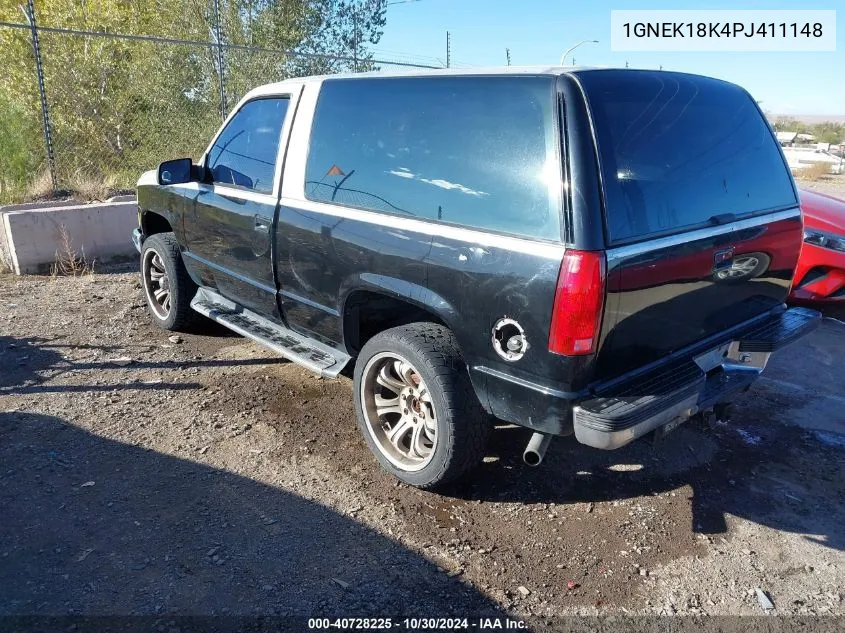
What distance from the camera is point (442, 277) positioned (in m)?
3.07

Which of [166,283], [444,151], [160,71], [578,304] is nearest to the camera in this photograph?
[578,304]

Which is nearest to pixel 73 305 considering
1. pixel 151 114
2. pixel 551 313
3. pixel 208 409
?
pixel 208 409

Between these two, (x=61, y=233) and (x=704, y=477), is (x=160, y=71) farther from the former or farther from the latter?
(x=704, y=477)

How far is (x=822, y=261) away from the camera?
577 cm

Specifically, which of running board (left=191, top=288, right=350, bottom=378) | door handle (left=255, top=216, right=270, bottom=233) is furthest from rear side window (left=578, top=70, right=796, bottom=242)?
door handle (left=255, top=216, right=270, bottom=233)

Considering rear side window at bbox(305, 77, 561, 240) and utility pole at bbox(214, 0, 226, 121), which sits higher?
utility pole at bbox(214, 0, 226, 121)

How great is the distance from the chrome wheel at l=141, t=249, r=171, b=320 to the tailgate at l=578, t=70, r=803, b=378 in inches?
162

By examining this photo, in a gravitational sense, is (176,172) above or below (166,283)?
above

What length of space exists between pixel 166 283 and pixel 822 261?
219 inches

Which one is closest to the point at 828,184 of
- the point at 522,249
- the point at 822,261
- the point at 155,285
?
the point at 822,261

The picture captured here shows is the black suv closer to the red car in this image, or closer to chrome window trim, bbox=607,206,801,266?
chrome window trim, bbox=607,206,801,266

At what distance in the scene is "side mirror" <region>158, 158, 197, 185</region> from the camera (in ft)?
16.0

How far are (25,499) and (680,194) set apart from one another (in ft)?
11.3

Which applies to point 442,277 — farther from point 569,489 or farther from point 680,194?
point 569,489
